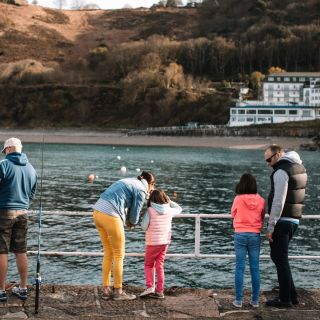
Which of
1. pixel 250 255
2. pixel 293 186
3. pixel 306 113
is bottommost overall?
pixel 250 255

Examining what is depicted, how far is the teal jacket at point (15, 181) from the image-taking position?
26.3 ft

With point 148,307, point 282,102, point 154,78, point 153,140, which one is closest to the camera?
point 148,307

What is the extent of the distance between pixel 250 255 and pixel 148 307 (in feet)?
5.45

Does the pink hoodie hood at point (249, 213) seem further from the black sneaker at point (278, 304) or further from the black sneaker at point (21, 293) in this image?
the black sneaker at point (21, 293)

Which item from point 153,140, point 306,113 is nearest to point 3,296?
point 153,140

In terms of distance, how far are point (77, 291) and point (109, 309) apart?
39.2 inches

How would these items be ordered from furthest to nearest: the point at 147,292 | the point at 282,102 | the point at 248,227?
the point at 282,102 < the point at 147,292 < the point at 248,227

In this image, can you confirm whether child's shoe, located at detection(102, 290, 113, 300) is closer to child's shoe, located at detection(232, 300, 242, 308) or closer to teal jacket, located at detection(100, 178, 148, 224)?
teal jacket, located at detection(100, 178, 148, 224)

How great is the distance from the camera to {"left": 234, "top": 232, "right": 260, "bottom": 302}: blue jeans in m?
8.13

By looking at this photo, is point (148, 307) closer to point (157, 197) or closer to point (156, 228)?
point (156, 228)

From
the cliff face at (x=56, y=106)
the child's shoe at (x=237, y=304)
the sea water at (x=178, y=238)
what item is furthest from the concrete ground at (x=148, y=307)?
the cliff face at (x=56, y=106)

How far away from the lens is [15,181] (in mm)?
8055

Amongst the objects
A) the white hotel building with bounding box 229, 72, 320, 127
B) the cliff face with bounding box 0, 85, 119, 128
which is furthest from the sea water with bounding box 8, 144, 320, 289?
the cliff face with bounding box 0, 85, 119, 128

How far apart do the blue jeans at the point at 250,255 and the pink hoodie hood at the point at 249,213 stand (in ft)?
0.29
